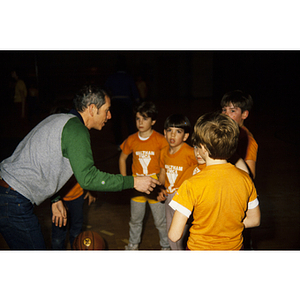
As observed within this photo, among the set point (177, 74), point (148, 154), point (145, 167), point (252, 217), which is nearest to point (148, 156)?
point (148, 154)

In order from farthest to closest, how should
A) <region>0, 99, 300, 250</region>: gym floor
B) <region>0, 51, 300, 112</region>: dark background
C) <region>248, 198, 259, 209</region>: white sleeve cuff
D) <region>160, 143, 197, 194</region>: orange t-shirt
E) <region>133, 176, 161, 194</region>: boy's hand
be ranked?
<region>0, 51, 300, 112</region>: dark background → <region>0, 99, 300, 250</region>: gym floor → <region>160, 143, 197, 194</region>: orange t-shirt → <region>133, 176, 161, 194</region>: boy's hand → <region>248, 198, 259, 209</region>: white sleeve cuff

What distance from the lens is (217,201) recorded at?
211 cm

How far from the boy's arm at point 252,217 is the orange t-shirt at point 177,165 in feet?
4.40

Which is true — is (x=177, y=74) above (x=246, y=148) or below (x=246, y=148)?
above

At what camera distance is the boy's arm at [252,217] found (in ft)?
7.52

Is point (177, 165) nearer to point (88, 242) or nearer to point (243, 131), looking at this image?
point (243, 131)

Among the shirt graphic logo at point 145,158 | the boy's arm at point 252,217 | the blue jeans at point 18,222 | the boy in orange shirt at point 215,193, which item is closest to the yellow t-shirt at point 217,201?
the boy in orange shirt at point 215,193

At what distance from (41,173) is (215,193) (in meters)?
1.53

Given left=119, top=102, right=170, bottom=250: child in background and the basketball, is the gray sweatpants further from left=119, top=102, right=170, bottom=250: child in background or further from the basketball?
the basketball

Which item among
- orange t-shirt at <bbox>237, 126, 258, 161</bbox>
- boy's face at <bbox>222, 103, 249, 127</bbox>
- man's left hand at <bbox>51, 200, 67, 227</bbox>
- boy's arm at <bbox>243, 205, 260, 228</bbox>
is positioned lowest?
man's left hand at <bbox>51, 200, 67, 227</bbox>

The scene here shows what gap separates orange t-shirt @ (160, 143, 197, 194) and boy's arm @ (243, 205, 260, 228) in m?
1.34

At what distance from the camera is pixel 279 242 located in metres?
4.44

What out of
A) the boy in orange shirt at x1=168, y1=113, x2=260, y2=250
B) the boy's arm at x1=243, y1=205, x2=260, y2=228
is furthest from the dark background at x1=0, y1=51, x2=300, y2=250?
the boy in orange shirt at x1=168, y1=113, x2=260, y2=250

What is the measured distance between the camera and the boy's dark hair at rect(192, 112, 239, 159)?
2.09 meters
